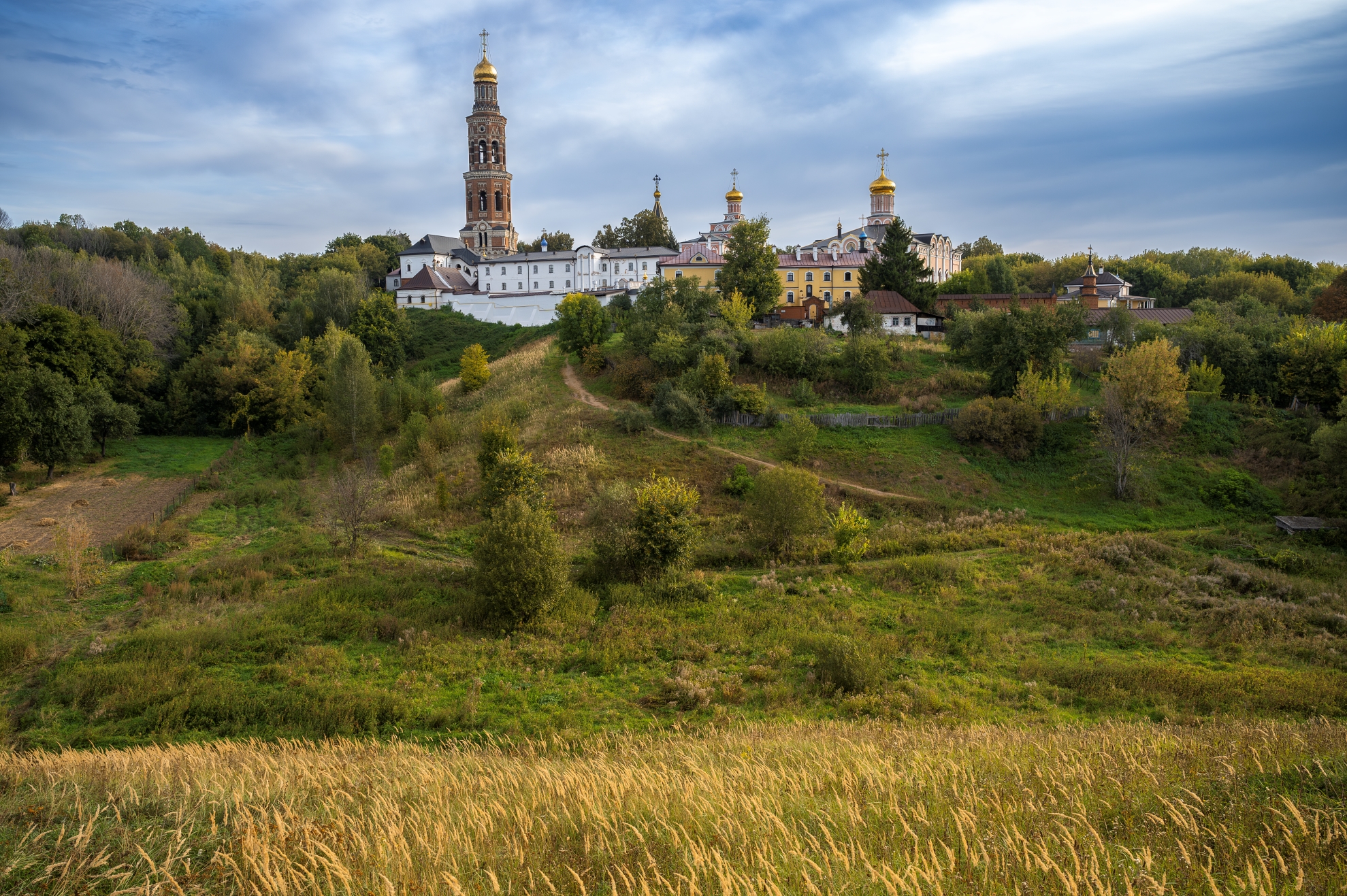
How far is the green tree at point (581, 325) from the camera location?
41.8 meters

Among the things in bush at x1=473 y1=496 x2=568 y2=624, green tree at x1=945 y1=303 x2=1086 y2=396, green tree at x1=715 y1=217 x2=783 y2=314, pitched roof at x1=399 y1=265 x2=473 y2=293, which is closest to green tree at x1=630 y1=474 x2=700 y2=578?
bush at x1=473 y1=496 x2=568 y2=624

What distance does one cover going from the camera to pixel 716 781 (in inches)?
230

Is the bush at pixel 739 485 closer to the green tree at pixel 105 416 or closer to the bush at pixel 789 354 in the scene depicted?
the bush at pixel 789 354

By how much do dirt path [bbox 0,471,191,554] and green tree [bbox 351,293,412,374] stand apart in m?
17.3

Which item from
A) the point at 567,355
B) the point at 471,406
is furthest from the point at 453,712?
the point at 567,355

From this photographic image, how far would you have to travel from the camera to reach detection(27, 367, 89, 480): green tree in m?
31.6

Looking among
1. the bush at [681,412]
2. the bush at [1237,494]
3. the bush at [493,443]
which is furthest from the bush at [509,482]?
the bush at [1237,494]

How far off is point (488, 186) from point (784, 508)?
201 ft

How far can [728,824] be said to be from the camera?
4.97 meters

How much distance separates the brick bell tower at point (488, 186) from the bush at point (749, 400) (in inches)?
1812

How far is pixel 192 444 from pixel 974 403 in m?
39.3

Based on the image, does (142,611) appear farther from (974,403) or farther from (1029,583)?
(974,403)

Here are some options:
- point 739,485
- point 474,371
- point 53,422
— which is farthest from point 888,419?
point 53,422

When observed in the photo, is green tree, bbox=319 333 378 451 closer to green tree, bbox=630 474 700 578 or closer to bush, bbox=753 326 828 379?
bush, bbox=753 326 828 379
